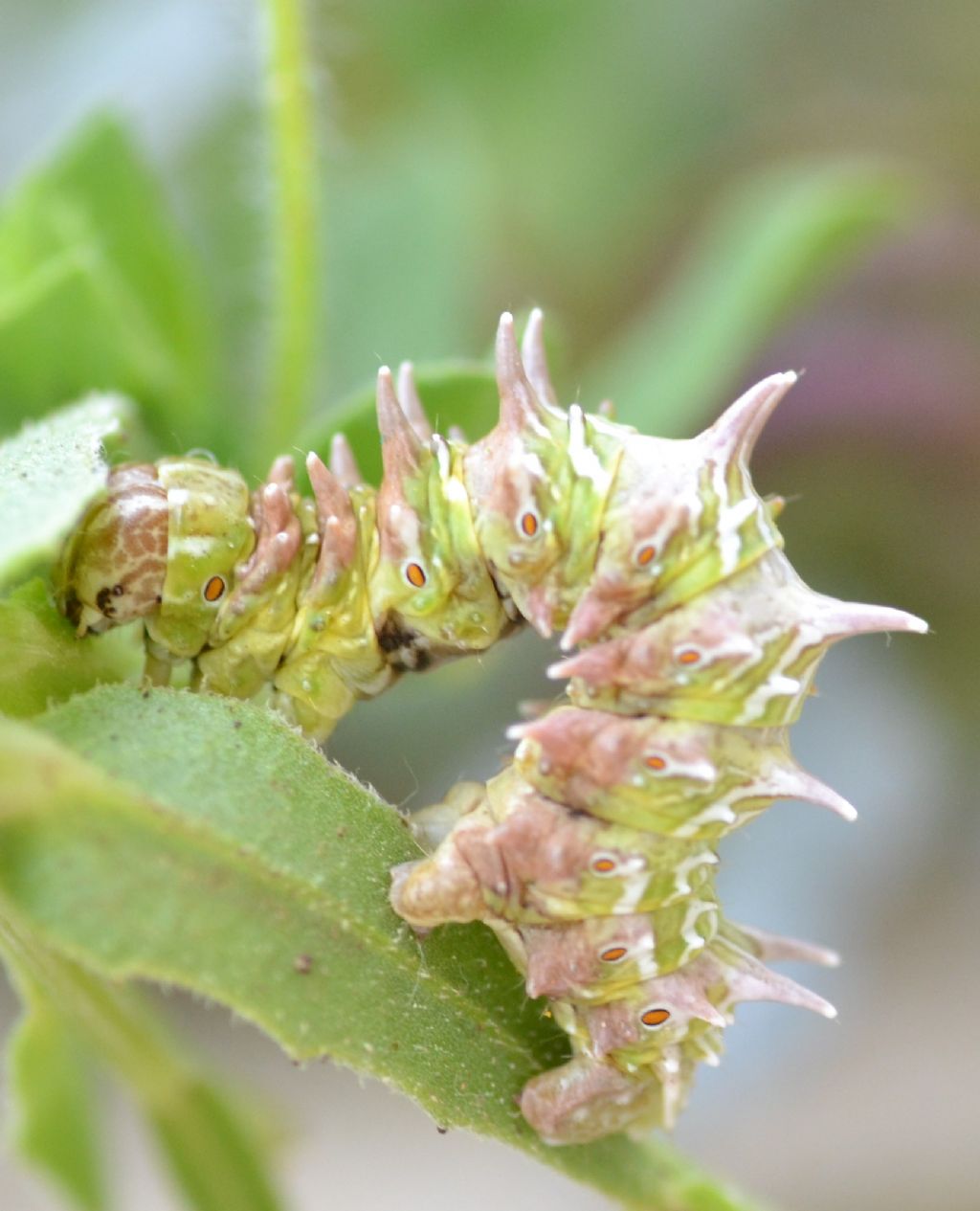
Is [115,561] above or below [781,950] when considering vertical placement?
above

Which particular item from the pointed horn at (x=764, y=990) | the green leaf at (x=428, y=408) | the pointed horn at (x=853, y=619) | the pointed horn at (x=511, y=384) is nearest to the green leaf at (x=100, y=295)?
the green leaf at (x=428, y=408)

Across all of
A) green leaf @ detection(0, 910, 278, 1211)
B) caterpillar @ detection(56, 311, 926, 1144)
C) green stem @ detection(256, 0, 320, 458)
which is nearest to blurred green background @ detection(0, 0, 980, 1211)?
green stem @ detection(256, 0, 320, 458)

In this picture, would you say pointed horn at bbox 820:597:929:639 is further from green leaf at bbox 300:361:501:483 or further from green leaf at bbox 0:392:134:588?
green leaf at bbox 0:392:134:588

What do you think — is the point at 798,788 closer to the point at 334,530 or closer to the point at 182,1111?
the point at 334,530

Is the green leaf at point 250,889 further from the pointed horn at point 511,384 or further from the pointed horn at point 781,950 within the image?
the pointed horn at point 511,384

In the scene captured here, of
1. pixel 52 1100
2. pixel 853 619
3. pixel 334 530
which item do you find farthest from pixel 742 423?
pixel 52 1100
